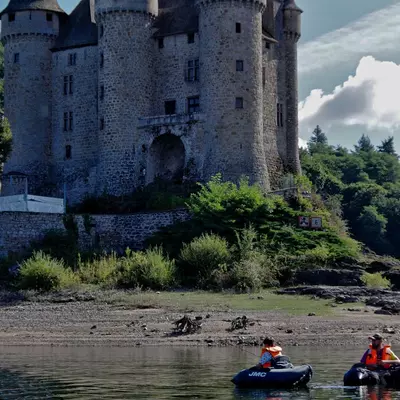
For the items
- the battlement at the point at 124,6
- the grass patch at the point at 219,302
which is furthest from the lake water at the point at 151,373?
the battlement at the point at 124,6

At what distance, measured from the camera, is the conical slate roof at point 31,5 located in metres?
69.4

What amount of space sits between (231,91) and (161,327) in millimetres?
Answer: 23082

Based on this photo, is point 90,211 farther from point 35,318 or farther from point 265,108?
point 35,318

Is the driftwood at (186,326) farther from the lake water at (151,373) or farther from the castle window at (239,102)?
the castle window at (239,102)

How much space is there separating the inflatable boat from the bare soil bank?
8860 millimetres

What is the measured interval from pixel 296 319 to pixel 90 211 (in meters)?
22.4

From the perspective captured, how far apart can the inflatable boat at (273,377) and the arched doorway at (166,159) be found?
3489 centimetres

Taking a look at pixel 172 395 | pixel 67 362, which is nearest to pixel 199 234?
pixel 67 362

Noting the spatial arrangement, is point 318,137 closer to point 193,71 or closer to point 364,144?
point 364,144

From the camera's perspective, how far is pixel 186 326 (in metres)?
41.6

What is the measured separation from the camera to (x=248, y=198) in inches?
2269

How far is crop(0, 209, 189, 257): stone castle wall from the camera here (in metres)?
56.5

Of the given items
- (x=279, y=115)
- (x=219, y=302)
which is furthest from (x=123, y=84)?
(x=219, y=302)

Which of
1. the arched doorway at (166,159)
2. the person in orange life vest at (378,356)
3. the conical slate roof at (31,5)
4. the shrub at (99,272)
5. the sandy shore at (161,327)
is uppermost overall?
the conical slate roof at (31,5)
